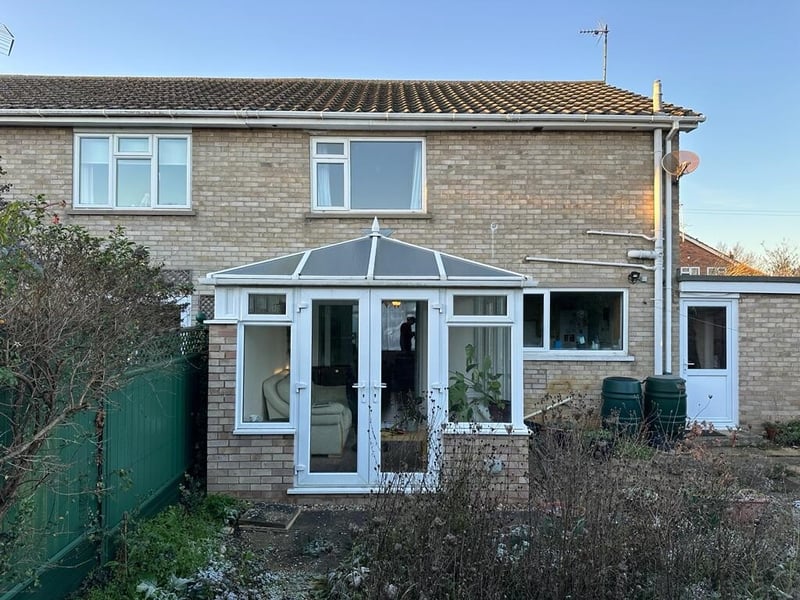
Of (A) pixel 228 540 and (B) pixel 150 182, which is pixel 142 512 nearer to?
(A) pixel 228 540

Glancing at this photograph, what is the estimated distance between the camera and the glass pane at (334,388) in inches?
226

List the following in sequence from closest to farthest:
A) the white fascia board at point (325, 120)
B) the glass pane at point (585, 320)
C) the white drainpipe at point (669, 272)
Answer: the white fascia board at point (325, 120) < the white drainpipe at point (669, 272) < the glass pane at point (585, 320)

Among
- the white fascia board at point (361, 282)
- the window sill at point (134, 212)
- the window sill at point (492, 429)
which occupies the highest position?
the window sill at point (134, 212)

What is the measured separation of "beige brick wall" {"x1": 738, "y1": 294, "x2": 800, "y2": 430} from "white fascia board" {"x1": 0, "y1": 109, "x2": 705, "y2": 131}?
330cm

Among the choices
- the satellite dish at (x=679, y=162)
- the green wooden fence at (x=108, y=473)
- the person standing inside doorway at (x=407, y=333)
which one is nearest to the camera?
the green wooden fence at (x=108, y=473)

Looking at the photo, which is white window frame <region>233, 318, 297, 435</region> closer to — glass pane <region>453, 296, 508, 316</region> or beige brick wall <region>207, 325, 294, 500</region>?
beige brick wall <region>207, 325, 294, 500</region>

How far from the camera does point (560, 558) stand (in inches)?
126

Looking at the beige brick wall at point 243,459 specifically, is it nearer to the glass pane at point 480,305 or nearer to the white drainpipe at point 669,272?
the glass pane at point 480,305

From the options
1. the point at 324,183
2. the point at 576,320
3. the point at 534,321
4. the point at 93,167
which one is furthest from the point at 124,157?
the point at 576,320

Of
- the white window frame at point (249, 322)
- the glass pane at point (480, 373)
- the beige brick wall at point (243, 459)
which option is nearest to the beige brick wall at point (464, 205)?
the glass pane at point (480, 373)

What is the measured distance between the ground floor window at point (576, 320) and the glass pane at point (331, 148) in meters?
4.01

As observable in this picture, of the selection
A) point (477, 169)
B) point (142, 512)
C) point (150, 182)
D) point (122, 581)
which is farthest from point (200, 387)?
point (477, 169)

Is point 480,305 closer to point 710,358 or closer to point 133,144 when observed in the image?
point 710,358

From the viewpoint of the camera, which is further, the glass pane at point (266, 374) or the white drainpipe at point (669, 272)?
the white drainpipe at point (669, 272)
